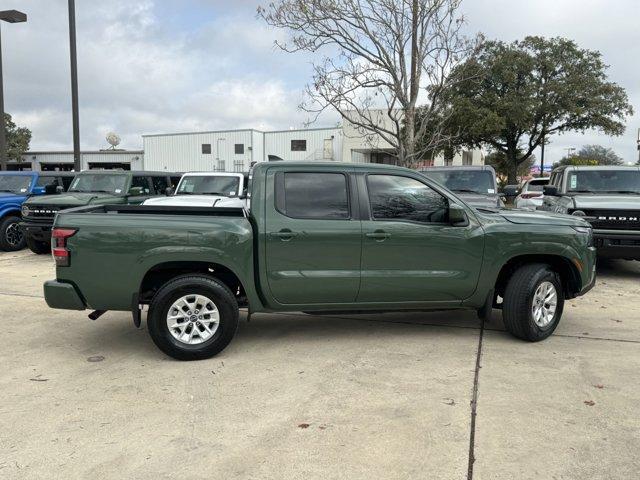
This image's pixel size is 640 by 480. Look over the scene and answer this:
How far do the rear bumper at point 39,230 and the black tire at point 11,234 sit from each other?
1.29 meters

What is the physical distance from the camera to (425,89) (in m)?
13.7

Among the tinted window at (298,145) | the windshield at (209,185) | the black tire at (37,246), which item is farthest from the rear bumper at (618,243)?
the tinted window at (298,145)

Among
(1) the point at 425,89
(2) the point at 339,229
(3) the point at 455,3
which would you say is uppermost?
(3) the point at 455,3

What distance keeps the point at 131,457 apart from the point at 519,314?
3.74 m

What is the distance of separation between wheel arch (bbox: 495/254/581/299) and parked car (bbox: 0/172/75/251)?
10205 mm

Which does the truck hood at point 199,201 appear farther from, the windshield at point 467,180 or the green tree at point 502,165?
the green tree at point 502,165

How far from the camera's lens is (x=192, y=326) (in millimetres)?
4910

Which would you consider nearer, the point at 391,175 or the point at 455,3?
the point at 391,175

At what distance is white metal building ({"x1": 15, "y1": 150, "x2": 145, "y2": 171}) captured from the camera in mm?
49094

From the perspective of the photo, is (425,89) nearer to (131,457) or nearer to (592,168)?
(592,168)

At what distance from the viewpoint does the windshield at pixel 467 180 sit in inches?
423

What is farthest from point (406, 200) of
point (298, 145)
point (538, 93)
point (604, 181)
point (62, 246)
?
point (298, 145)

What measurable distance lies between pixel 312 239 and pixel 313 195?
0.44 meters

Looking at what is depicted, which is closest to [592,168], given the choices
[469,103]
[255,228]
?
[255,228]
